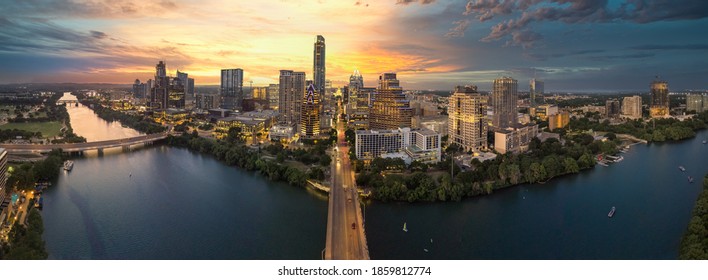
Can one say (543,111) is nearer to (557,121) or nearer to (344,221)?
(557,121)

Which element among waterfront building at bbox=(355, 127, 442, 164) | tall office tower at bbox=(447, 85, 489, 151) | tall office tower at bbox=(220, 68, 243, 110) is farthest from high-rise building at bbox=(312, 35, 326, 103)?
waterfront building at bbox=(355, 127, 442, 164)

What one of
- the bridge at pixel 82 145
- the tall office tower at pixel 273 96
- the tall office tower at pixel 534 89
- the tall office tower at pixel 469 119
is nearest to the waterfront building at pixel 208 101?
the tall office tower at pixel 273 96

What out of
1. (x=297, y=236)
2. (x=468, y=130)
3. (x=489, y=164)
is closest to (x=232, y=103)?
(x=468, y=130)

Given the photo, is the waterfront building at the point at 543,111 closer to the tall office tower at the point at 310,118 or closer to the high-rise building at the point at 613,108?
the high-rise building at the point at 613,108

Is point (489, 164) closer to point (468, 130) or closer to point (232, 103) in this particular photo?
point (468, 130)

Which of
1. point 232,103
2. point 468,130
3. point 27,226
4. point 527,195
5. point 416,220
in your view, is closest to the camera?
point 27,226
